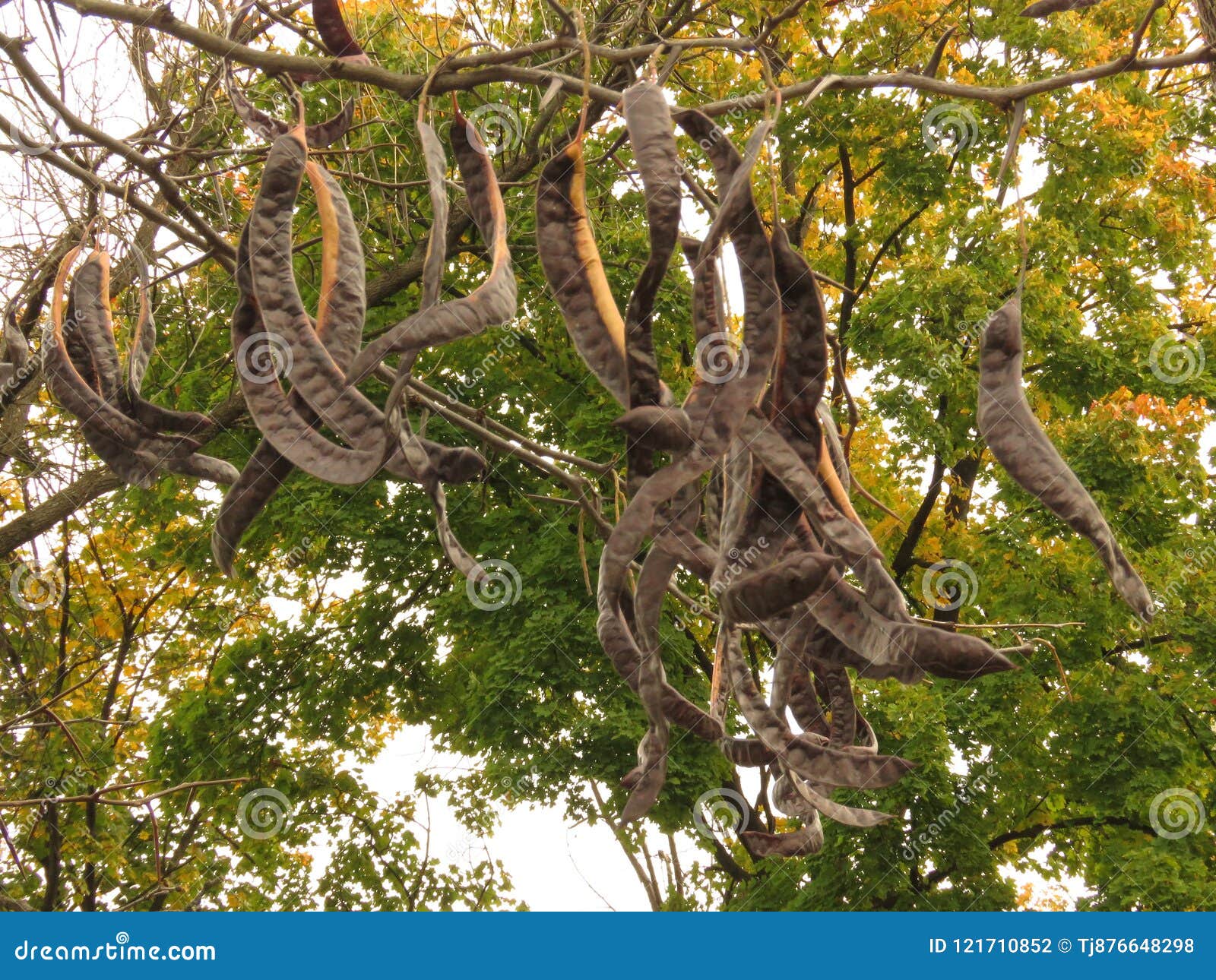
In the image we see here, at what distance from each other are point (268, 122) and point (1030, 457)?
1.45 metres

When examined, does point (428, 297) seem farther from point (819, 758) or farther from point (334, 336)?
point (819, 758)

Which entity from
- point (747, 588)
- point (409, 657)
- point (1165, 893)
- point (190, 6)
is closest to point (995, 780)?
point (1165, 893)

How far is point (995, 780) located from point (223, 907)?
7029 mm

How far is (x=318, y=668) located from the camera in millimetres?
10641

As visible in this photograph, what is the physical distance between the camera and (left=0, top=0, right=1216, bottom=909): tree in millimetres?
8523
